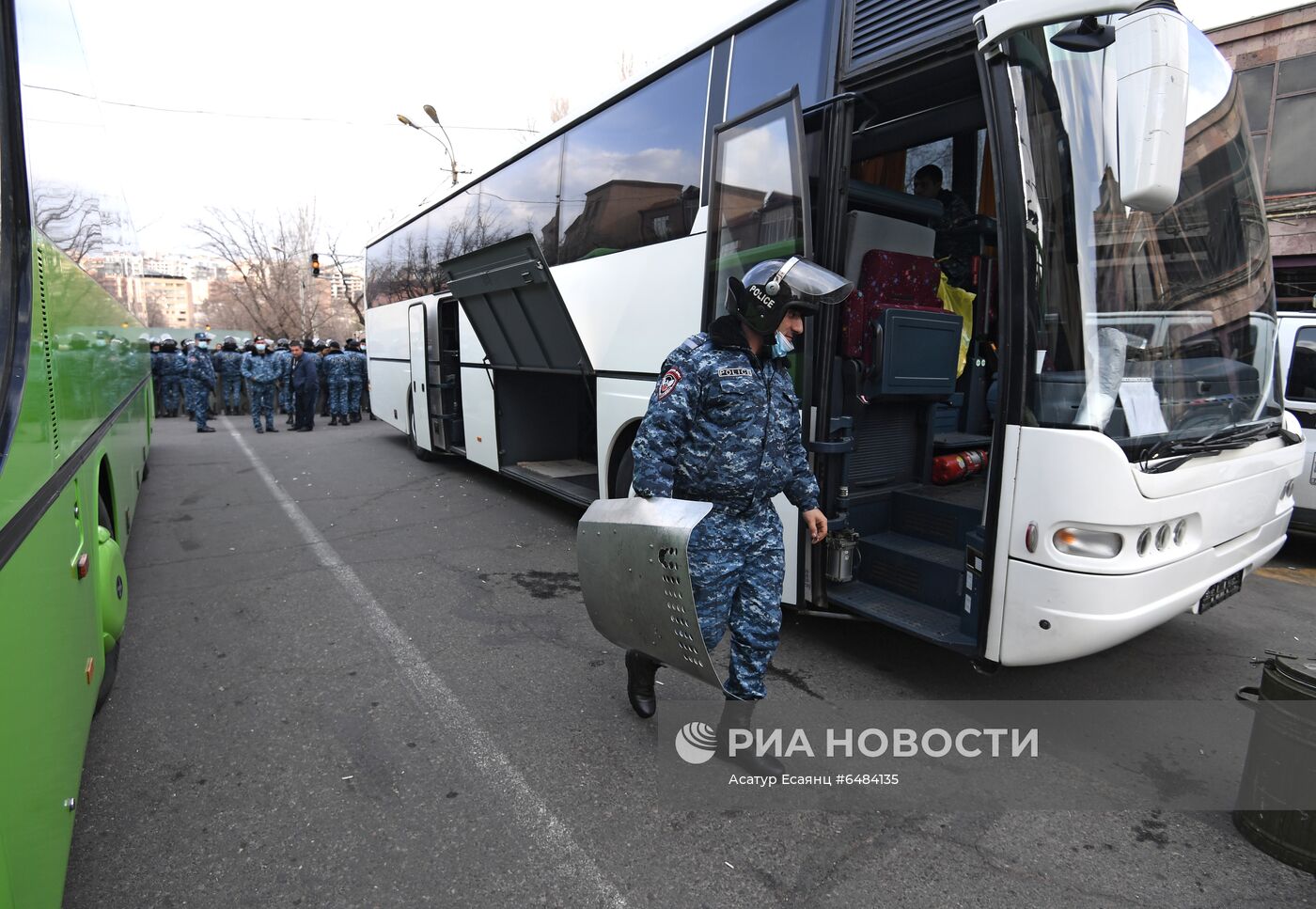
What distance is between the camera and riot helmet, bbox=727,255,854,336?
9.52 feet

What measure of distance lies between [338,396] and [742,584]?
16.7 metres

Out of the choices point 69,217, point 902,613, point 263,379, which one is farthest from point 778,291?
point 263,379

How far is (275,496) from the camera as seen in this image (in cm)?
872

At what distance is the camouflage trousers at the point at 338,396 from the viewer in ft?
57.5

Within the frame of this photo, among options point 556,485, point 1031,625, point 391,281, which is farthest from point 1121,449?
point 391,281

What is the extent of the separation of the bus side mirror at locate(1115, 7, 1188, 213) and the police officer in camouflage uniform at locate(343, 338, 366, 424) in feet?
57.8

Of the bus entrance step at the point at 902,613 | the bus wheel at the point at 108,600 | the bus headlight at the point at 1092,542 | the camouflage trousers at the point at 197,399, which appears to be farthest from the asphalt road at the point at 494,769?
the camouflage trousers at the point at 197,399

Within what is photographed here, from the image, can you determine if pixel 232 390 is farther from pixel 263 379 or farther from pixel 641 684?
pixel 641 684

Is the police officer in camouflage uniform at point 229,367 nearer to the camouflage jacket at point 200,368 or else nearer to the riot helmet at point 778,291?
the camouflage jacket at point 200,368

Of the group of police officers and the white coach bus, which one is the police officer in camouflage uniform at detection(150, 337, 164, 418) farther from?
the white coach bus

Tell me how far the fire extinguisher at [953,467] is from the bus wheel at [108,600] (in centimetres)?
445

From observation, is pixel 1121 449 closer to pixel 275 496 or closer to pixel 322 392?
pixel 275 496

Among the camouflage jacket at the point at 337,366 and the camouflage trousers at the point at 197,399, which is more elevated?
the camouflage jacket at the point at 337,366

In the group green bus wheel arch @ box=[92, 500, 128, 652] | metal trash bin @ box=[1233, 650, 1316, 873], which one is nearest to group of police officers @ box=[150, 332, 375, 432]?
green bus wheel arch @ box=[92, 500, 128, 652]
